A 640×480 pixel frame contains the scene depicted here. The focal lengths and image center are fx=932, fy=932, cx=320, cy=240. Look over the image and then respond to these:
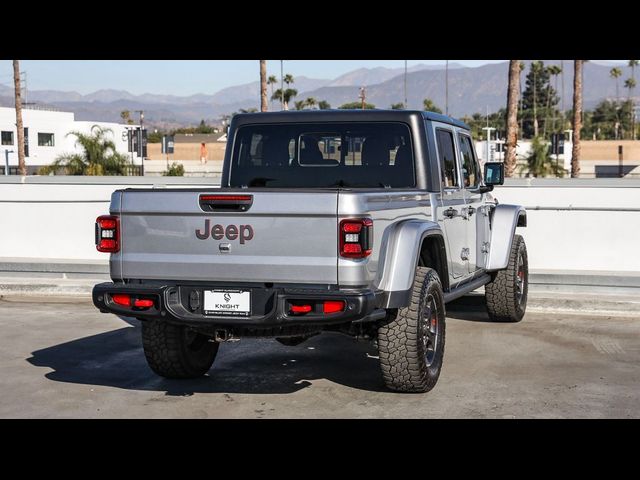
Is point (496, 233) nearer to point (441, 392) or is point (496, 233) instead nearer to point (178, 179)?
point (441, 392)

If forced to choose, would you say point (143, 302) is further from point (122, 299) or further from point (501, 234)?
point (501, 234)

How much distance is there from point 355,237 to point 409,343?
1068mm

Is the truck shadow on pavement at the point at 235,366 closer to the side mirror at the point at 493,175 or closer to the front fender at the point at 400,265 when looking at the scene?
the front fender at the point at 400,265

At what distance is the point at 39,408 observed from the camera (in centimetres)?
666

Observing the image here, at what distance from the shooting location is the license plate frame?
6.31m

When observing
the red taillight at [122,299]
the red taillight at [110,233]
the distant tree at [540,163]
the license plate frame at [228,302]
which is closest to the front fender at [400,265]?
the license plate frame at [228,302]

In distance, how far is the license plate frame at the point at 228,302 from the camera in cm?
631

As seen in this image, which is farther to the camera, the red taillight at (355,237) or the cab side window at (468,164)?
the cab side window at (468,164)

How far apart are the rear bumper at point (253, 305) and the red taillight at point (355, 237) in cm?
26

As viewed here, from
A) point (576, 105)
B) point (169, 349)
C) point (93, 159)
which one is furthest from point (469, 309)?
point (93, 159)

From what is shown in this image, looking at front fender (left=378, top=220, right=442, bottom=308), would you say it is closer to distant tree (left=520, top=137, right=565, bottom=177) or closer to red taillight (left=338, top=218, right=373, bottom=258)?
red taillight (left=338, top=218, right=373, bottom=258)

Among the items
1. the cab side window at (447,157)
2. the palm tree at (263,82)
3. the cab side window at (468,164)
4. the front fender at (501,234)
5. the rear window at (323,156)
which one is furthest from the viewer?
the palm tree at (263,82)

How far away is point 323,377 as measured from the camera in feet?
25.2

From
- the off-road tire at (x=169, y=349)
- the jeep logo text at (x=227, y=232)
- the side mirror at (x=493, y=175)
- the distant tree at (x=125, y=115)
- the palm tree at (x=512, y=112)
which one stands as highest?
the distant tree at (x=125, y=115)
